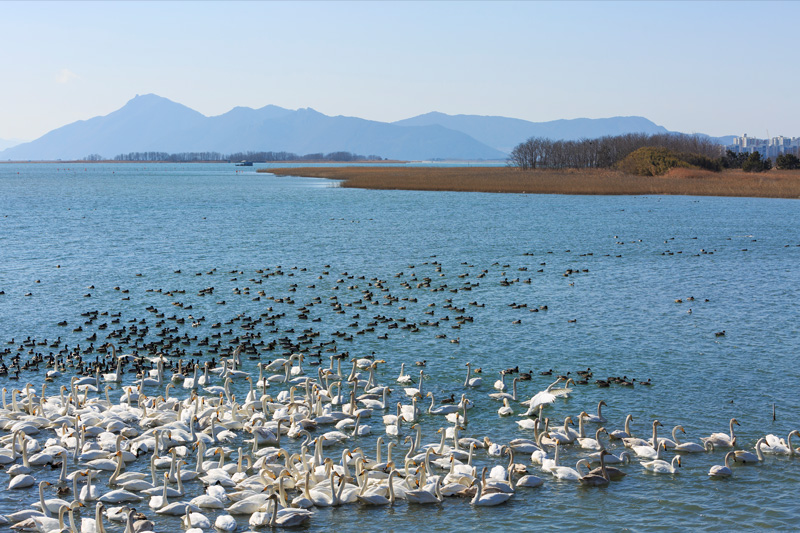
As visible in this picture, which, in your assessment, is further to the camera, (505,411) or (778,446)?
(505,411)

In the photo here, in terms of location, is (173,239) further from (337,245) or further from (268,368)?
(268,368)

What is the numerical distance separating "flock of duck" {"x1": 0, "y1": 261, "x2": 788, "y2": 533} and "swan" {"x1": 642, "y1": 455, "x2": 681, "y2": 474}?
0.03 meters

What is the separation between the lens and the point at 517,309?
32.1 meters

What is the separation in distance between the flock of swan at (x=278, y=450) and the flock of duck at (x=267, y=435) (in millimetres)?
40

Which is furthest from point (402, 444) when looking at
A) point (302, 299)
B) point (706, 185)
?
point (706, 185)

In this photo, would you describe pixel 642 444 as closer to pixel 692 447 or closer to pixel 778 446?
pixel 692 447

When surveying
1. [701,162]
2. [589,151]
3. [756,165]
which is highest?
[589,151]

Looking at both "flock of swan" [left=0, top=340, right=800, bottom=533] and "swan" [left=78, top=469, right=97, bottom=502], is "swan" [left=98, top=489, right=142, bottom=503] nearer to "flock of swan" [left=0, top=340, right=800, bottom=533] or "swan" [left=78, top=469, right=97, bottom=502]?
"flock of swan" [left=0, top=340, right=800, bottom=533]

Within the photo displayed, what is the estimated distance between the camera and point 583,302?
3344 cm

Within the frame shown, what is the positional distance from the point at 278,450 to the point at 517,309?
17416 millimetres

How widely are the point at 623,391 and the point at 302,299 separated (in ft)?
54.2

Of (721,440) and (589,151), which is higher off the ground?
(589,151)

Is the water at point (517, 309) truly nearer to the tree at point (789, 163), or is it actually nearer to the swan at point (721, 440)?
the swan at point (721, 440)

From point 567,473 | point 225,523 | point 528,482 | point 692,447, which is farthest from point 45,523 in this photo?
point 692,447
